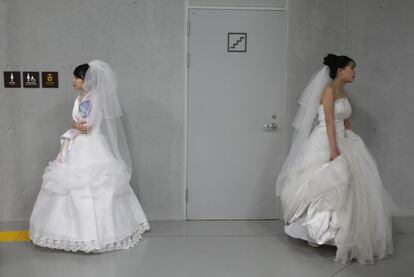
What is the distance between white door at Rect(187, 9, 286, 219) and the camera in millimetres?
4352

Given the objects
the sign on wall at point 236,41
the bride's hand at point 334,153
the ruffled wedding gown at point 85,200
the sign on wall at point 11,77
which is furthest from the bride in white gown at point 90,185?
the bride's hand at point 334,153

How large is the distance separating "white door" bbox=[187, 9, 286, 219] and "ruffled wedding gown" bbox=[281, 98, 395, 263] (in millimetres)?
760

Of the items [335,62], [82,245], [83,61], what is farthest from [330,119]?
[83,61]

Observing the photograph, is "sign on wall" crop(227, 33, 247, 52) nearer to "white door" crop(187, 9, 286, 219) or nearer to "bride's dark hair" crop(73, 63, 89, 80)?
"white door" crop(187, 9, 286, 219)

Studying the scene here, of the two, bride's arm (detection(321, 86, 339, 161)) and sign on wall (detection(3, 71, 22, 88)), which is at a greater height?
sign on wall (detection(3, 71, 22, 88))

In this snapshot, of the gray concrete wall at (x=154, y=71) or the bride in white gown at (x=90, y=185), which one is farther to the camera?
the gray concrete wall at (x=154, y=71)

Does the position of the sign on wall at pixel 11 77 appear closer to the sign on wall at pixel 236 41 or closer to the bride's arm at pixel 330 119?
the sign on wall at pixel 236 41

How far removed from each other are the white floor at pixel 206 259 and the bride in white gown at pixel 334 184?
160mm

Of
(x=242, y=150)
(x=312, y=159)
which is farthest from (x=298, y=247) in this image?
(x=242, y=150)

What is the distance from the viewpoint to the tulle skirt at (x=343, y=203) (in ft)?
11.4

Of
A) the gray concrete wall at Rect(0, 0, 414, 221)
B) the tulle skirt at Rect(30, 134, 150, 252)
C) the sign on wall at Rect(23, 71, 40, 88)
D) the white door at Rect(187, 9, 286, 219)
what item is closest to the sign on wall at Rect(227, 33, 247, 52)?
the white door at Rect(187, 9, 286, 219)

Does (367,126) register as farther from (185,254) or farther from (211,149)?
(185,254)

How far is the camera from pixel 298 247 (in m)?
3.86

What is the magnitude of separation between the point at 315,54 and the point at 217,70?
1031 millimetres
